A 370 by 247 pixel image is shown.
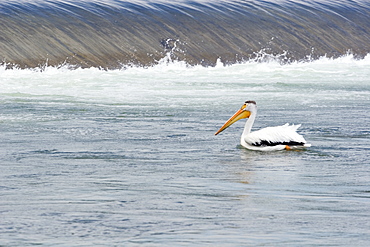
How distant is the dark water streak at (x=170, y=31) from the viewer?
75.5 feet

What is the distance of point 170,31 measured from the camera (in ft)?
86.6

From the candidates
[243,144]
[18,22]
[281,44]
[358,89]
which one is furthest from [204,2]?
[243,144]

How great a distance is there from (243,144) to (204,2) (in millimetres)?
21170

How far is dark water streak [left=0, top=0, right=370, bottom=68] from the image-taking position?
23016mm

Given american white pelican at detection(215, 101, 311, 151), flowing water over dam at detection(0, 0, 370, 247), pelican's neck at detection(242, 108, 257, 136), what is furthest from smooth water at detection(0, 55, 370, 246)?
pelican's neck at detection(242, 108, 257, 136)

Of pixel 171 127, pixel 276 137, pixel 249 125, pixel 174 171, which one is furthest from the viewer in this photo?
pixel 171 127

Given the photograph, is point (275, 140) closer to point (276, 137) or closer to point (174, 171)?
point (276, 137)

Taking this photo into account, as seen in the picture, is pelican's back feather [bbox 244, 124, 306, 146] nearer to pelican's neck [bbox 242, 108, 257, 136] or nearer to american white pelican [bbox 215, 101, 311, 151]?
american white pelican [bbox 215, 101, 311, 151]

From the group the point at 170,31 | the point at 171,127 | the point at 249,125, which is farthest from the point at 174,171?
the point at 170,31

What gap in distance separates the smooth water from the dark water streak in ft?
18.4

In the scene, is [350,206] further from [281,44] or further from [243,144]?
[281,44]

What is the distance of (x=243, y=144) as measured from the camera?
1005 centimetres

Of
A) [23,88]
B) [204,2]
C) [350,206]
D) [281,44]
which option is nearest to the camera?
[350,206]

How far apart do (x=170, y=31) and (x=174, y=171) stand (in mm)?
18184
